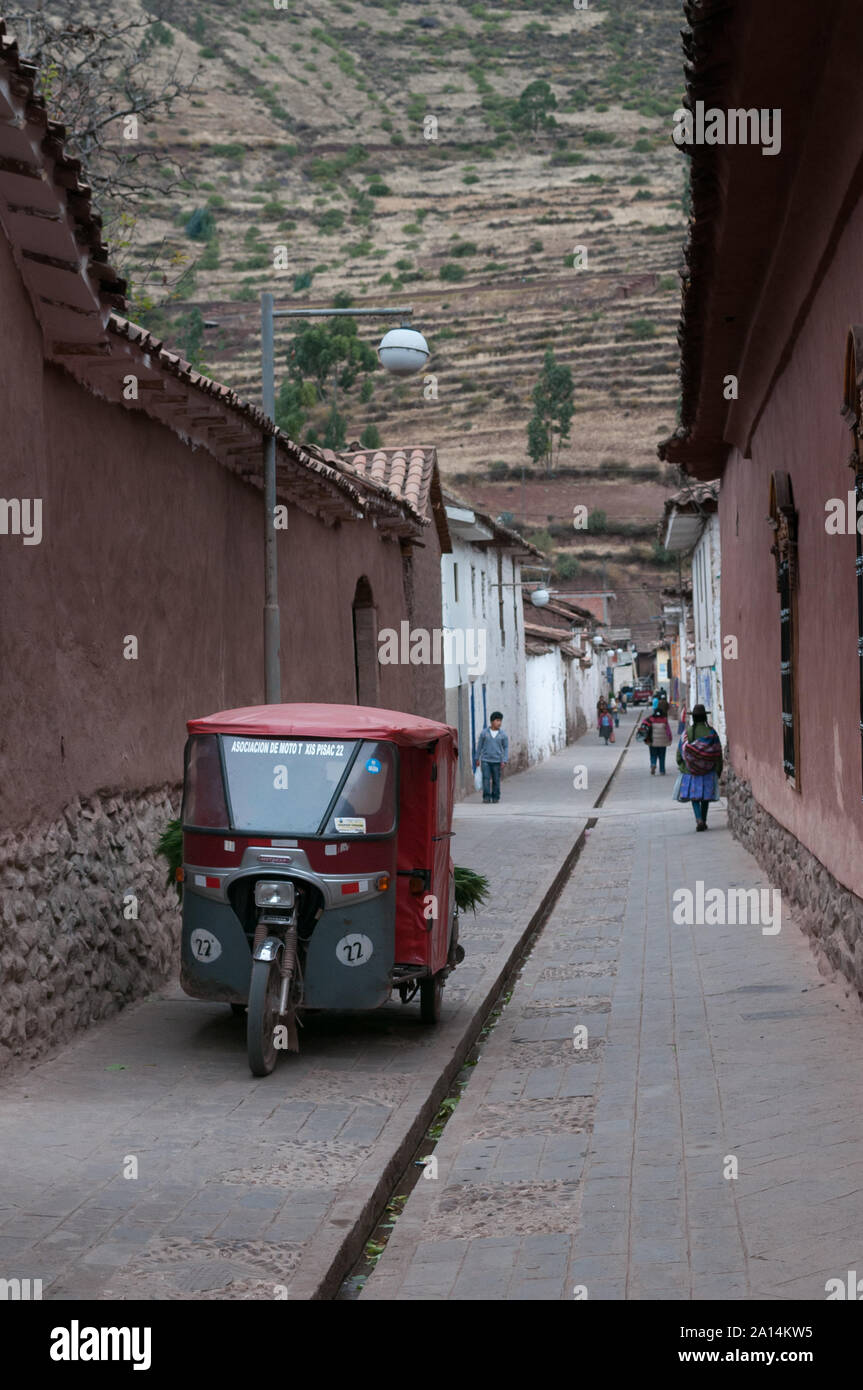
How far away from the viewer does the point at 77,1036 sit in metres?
8.46

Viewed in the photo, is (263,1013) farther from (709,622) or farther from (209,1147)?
(709,622)

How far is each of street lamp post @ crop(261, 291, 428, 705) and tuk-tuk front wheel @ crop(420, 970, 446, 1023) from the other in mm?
3308

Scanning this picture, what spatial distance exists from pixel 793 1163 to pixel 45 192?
210 inches

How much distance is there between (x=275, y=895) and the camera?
787 cm

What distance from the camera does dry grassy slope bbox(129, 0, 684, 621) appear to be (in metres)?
106

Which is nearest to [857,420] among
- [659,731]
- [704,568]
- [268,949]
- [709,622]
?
[268,949]

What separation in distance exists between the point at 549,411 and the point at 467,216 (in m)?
47.2

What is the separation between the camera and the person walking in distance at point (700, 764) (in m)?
20.8

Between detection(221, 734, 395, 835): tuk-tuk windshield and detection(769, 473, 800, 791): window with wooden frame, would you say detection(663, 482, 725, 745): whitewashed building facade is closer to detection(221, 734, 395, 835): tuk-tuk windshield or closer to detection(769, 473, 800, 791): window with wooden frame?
detection(769, 473, 800, 791): window with wooden frame

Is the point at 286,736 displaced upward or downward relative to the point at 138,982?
upward

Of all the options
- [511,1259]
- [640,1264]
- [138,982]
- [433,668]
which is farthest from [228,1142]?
[433,668]

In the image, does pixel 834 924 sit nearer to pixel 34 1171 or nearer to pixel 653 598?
pixel 34 1171

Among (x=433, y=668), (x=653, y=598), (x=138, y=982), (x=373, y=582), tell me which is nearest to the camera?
(x=138, y=982)

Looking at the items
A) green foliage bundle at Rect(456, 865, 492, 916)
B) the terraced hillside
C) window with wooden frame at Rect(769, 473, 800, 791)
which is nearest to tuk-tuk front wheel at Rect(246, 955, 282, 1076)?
green foliage bundle at Rect(456, 865, 492, 916)
